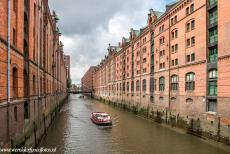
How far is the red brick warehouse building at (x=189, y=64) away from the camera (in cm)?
2523

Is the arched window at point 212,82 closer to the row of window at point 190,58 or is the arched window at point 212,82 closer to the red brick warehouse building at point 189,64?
the red brick warehouse building at point 189,64

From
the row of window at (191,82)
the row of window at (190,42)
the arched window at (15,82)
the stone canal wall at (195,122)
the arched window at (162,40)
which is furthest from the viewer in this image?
the arched window at (162,40)

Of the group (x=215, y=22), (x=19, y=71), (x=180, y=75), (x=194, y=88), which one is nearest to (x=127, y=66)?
(x=180, y=75)

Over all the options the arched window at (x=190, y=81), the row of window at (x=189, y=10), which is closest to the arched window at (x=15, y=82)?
the arched window at (x=190, y=81)

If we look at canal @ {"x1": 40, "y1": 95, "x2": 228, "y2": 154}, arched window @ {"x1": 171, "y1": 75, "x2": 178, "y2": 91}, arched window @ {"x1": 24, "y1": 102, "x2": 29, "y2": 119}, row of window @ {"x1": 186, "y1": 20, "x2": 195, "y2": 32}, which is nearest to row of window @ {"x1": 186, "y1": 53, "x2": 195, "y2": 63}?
row of window @ {"x1": 186, "y1": 20, "x2": 195, "y2": 32}

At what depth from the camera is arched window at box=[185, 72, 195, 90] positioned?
3178cm

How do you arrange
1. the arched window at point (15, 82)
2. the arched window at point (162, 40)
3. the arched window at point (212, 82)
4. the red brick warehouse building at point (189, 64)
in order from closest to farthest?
the arched window at point (15, 82) → the red brick warehouse building at point (189, 64) → the arched window at point (212, 82) → the arched window at point (162, 40)

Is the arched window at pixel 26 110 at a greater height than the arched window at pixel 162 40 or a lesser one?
lesser

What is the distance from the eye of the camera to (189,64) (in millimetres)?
32562

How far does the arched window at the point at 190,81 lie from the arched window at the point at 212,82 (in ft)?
12.2

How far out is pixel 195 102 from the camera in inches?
1196

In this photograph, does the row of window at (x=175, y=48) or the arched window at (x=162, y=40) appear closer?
the row of window at (x=175, y=48)

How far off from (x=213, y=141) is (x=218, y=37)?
10.3 metres

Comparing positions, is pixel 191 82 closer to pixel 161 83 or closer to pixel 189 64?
pixel 189 64
